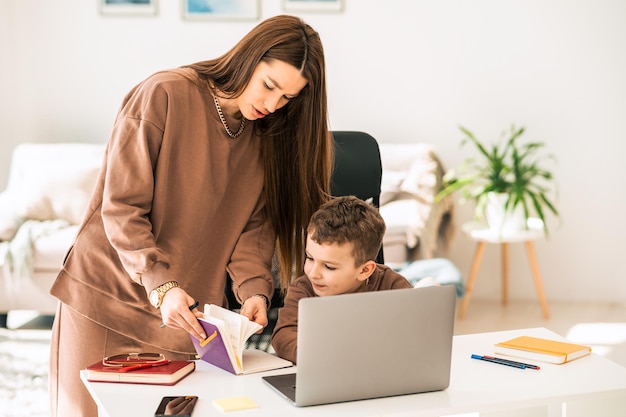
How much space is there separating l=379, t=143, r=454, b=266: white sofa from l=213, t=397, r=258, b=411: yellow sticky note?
2776mm

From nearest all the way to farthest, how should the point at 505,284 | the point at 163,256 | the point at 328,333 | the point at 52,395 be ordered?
the point at 328,333 < the point at 163,256 < the point at 52,395 < the point at 505,284

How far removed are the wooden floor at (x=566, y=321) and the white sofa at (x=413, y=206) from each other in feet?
1.35

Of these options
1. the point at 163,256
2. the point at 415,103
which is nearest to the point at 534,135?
the point at 415,103

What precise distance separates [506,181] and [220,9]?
1.91 m

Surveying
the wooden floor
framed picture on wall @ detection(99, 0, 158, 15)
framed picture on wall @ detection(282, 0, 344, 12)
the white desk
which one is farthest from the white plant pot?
the white desk

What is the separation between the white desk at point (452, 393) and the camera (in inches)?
56.1

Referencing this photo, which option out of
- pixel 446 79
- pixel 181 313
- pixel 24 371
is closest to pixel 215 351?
pixel 181 313

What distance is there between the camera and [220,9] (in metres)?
4.91

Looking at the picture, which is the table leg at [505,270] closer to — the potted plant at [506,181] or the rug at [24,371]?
the potted plant at [506,181]

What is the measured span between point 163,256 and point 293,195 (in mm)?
410

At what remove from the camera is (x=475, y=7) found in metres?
4.82

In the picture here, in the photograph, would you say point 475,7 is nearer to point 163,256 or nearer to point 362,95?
point 362,95

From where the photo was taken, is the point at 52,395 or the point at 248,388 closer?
the point at 248,388

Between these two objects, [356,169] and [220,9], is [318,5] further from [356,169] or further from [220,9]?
[356,169]
